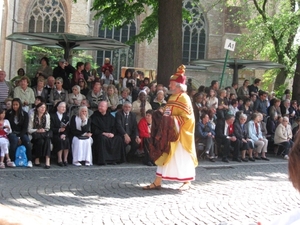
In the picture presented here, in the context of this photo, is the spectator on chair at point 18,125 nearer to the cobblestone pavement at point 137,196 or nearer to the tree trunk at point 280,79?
the cobblestone pavement at point 137,196

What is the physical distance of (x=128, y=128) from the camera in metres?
13.7

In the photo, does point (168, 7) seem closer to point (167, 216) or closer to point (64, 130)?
point (64, 130)

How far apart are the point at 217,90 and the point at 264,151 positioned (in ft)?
8.15

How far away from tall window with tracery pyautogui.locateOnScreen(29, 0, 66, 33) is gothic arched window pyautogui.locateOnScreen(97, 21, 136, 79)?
3.17 m

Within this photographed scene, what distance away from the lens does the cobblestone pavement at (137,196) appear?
7.27 metres

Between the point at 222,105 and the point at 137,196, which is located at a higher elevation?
the point at 222,105

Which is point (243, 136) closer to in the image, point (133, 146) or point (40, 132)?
point (133, 146)

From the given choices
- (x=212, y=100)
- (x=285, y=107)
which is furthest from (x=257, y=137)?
(x=285, y=107)

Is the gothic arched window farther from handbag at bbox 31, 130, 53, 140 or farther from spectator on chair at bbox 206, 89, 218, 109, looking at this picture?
handbag at bbox 31, 130, 53, 140

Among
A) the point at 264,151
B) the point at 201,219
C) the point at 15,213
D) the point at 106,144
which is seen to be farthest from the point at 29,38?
the point at 15,213

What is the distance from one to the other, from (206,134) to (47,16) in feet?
86.1

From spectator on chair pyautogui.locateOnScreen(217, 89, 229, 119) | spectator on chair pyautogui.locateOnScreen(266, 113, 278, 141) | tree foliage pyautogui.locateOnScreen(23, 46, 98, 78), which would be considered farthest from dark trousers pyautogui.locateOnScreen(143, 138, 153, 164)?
tree foliage pyautogui.locateOnScreen(23, 46, 98, 78)

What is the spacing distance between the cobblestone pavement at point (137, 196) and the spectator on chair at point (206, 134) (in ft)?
6.63

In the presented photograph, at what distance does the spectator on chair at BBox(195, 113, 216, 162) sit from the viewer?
14.6 m
